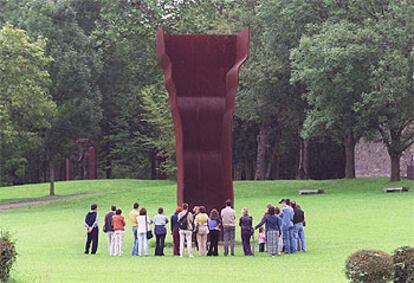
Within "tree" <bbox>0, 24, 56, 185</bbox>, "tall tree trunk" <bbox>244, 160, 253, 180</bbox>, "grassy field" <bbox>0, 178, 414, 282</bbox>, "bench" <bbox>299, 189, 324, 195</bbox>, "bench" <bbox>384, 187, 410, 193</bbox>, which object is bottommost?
"grassy field" <bbox>0, 178, 414, 282</bbox>

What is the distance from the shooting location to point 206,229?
22.4m

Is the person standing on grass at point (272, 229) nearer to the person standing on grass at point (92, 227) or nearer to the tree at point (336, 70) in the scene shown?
the person standing on grass at point (92, 227)

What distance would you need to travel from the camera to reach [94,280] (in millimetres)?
16875

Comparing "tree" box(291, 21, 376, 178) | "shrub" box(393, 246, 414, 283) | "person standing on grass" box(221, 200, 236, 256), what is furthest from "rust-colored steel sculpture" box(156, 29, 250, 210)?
"tree" box(291, 21, 376, 178)

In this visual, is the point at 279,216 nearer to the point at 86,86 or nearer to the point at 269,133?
the point at 86,86

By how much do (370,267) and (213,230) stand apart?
9.46m

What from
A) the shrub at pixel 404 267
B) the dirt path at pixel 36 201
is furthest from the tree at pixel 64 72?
the shrub at pixel 404 267

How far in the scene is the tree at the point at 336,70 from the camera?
40.7 m

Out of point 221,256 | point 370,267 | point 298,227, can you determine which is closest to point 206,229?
point 221,256

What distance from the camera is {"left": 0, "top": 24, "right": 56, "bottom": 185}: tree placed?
4242 centimetres

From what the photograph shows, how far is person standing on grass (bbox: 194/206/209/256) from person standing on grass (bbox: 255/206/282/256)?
127 centimetres

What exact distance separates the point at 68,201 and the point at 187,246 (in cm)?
2189

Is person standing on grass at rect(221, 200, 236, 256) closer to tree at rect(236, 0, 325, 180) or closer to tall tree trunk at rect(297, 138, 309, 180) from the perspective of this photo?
tree at rect(236, 0, 325, 180)

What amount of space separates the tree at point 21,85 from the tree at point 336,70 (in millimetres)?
11557
